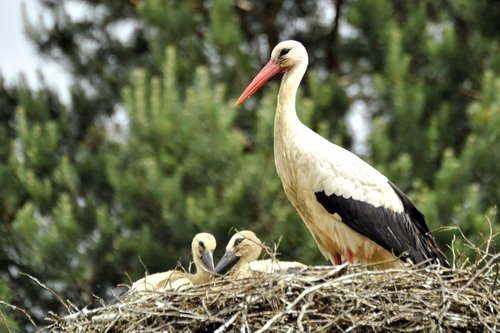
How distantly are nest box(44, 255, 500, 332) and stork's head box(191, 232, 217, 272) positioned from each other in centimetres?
129

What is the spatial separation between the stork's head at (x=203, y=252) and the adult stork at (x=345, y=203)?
0.60 meters

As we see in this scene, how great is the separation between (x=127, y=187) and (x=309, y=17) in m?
4.18

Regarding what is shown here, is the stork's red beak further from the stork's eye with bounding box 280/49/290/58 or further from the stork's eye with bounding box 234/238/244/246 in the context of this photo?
the stork's eye with bounding box 234/238/244/246

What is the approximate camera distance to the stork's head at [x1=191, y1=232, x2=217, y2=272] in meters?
8.10

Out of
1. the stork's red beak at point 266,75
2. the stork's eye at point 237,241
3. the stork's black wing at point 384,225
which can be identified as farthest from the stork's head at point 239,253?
the stork's red beak at point 266,75

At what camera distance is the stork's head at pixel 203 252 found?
8102 millimetres

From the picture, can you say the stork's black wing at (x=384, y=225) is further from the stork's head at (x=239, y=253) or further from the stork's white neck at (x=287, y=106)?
the stork's head at (x=239, y=253)

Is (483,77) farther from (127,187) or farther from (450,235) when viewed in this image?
(127,187)

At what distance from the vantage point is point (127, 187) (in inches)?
478

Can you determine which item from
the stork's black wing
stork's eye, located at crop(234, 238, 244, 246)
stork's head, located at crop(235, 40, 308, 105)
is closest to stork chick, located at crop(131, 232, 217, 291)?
stork's eye, located at crop(234, 238, 244, 246)

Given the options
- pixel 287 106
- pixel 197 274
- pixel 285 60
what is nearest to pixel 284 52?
pixel 285 60

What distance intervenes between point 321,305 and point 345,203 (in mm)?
1293

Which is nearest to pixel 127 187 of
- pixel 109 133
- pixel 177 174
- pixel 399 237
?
pixel 177 174

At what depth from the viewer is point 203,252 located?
820cm
